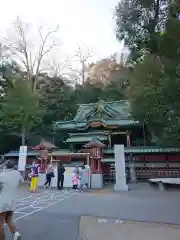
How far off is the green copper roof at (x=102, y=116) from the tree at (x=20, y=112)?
2770mm

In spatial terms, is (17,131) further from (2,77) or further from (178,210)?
(178,210)

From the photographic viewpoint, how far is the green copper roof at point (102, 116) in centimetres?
2452

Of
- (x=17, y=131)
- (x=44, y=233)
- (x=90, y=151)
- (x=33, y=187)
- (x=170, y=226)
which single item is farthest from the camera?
(x=17, y=131)

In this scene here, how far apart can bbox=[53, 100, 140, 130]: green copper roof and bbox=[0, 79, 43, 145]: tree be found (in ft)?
9.09

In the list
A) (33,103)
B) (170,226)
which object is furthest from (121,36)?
(170,226)

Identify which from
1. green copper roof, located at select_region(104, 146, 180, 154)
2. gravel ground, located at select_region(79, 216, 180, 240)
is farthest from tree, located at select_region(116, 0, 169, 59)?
gravel ground, located at select_region(79, 216, 180, 240)

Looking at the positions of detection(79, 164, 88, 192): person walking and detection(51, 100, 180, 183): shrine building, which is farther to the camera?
detection(51, 100, 180, 183): shrine building

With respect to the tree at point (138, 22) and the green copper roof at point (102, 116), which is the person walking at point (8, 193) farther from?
the green copper roof at point (102, 116)

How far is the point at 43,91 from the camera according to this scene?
34875 millimetres

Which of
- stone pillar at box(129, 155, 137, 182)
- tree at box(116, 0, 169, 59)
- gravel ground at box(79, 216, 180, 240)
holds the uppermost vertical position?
tree at box(116, 0, 169, 59)

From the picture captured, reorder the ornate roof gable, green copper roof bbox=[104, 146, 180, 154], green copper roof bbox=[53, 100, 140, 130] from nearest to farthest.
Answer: green copper roof bbox=[104, 146, 180, 154]
green copper roof bbox=[53, 100, 140, 130]
the ornate roof gable

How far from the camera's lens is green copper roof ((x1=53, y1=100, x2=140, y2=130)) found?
2452 centimetres

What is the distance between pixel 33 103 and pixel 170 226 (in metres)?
22.0

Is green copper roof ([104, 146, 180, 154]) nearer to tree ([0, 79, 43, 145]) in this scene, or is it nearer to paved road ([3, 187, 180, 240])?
tree ([0, 79, 43, 145])
